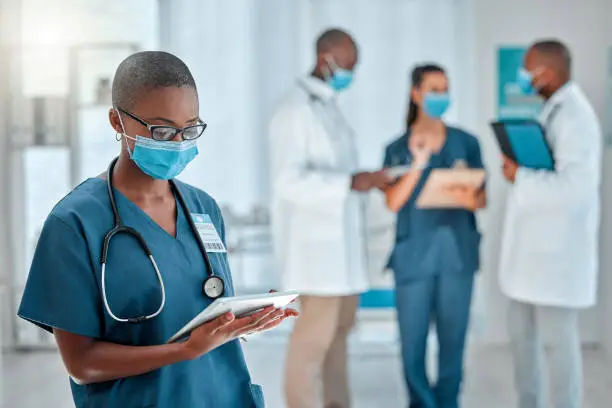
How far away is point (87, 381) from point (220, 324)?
0.24m

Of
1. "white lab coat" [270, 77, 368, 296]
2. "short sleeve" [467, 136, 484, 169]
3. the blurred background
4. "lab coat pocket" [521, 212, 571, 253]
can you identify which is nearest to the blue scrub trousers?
"white lab coat" [270, 77, 368, 296]

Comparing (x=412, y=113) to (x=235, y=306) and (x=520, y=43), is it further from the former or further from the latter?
(x=235, y=306)

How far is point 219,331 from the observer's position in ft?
4.03

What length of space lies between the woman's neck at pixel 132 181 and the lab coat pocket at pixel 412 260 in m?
1.81

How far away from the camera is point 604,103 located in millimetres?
4367

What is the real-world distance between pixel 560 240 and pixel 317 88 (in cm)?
106

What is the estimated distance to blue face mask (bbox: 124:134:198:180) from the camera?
4.30ft

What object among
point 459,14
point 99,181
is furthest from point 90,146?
point 99,181

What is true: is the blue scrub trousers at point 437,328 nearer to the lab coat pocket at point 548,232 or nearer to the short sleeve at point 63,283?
the lab coat pocket at point 548,232

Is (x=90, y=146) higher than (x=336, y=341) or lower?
higher

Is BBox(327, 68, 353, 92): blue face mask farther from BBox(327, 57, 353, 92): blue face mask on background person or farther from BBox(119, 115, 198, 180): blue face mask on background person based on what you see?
BBox(119, 115, 198, 180): blue face mask on background person

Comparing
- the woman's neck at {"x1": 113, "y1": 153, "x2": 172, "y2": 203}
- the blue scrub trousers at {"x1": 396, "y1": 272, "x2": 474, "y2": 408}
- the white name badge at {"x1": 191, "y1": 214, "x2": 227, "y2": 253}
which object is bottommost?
the blue scrub trousers at {"x1": 396, "y1": 272, "x2": 474, "y2": 408}

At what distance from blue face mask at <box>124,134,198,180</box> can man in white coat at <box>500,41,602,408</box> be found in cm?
176

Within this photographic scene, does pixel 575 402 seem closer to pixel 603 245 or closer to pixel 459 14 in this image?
pixel 603 245
